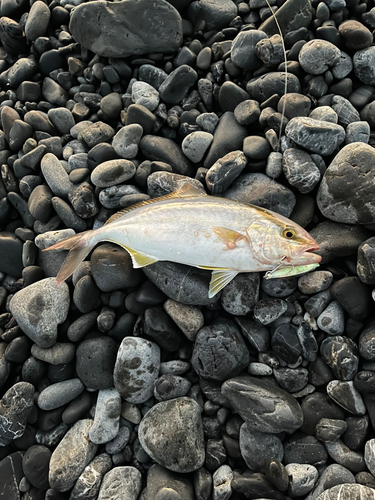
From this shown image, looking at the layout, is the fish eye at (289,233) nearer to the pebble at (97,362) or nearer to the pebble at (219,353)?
the pebble at (219,353)

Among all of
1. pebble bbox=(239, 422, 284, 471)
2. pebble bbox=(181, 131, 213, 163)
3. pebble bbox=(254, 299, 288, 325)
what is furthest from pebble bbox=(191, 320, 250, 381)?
pebble bbox=(181, 131, 213, 163)

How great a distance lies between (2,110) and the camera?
196 inches

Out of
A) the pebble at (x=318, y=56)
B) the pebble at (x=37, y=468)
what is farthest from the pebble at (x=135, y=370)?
the pebble at (x=318, y=56)

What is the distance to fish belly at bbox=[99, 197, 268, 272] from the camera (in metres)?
3.45

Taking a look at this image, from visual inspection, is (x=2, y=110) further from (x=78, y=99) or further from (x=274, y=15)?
(x=274, y=15)

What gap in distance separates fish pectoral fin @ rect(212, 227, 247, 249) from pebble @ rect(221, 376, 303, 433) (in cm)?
152

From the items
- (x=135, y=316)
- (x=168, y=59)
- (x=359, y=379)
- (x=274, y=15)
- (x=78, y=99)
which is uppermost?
(x=274, y=15)

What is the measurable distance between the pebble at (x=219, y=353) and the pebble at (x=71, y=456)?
59.9 inches

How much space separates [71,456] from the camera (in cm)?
362

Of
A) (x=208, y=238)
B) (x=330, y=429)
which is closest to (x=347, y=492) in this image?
(x=330, y=429)

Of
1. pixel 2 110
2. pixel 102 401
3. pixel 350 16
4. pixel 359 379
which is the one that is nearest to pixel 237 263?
pixel 359 379

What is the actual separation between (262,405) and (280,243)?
171cm

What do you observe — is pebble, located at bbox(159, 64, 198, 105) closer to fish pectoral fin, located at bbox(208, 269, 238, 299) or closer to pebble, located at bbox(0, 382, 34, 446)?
fish pectoral fin, located at bbox(208, 269, 238, 299)

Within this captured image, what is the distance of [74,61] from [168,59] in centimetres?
154
